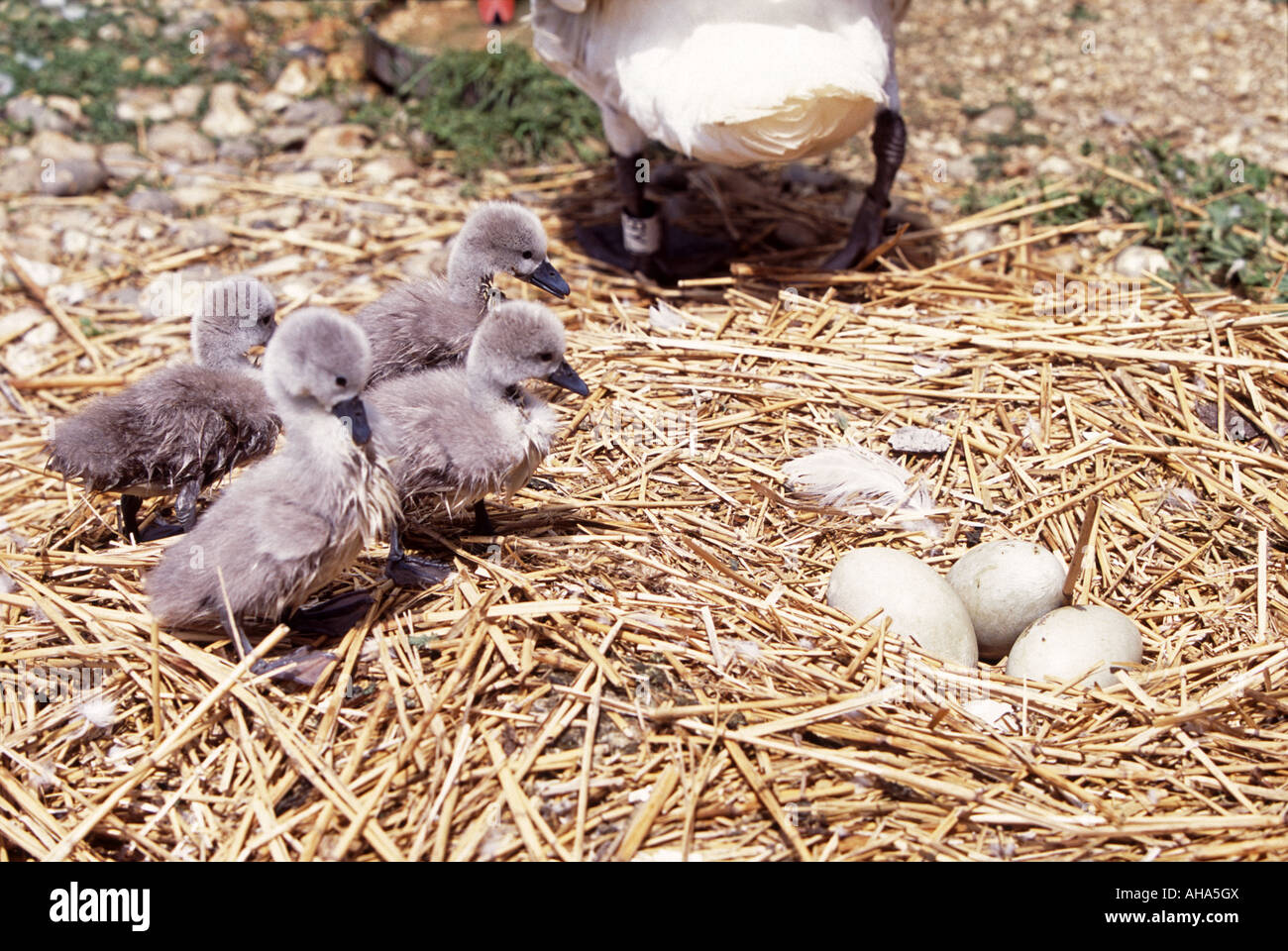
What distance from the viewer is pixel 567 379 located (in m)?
2.75

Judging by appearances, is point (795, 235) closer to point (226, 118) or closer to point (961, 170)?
point (961, 170)

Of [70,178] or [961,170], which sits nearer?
[70,178]

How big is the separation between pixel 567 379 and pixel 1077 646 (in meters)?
1.34

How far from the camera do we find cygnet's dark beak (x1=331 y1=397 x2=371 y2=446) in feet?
7.77

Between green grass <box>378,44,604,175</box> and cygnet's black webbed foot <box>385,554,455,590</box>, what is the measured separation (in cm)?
297

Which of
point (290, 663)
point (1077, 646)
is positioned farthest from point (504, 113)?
point (1077, 646)

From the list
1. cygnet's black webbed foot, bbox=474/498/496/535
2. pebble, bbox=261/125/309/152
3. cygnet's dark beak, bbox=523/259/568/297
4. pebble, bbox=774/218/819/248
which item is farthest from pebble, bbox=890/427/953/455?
pebble, bbox=261/125/309/152

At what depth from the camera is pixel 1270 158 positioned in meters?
4.81

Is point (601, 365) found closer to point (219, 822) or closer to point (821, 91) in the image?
point (821, 91)

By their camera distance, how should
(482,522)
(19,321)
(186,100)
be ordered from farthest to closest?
1. (186,100)
2. (19,321)
3. (482,522)

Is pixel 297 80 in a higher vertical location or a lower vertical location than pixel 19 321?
higher

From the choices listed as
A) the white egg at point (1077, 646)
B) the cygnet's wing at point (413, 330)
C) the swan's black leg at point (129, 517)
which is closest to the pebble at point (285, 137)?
the cygnet's wing at point (413, 330)

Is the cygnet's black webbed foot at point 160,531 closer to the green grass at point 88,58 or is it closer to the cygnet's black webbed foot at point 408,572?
the cygnet's black webbed foot at point 408,572

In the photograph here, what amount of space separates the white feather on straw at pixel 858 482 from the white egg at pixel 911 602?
37 centimetres
